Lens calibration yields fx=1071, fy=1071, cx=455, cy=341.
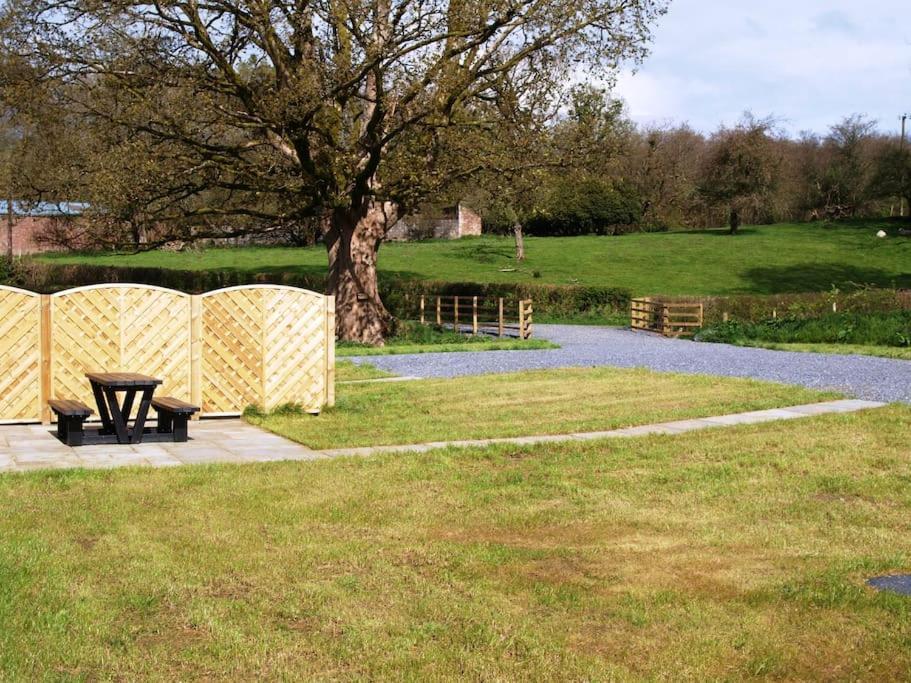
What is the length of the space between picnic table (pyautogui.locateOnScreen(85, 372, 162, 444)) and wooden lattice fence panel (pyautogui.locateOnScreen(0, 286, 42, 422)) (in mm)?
1255

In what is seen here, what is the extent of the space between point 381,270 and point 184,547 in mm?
49552

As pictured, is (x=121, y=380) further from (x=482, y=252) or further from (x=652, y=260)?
(x=482, y=252)

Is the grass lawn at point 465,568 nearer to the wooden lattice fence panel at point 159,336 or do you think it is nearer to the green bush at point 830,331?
the wooden lattice fence panel at point 159,336

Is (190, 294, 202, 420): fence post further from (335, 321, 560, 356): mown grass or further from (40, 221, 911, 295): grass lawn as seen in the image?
(40, 221, 911, 295): grass lawn

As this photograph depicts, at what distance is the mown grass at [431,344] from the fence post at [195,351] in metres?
12.0

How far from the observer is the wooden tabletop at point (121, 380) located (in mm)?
12102

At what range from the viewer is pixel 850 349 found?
26.0m

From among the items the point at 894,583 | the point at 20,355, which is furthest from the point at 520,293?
the point at 894,583

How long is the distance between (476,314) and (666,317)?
20.9 feet

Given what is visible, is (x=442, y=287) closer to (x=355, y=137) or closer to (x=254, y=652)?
(x=355, y=137)

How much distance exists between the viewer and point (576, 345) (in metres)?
29.8

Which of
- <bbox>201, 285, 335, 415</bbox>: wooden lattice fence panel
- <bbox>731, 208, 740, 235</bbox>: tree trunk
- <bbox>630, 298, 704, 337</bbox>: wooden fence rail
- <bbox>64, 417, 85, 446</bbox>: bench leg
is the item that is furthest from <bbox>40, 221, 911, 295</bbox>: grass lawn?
<bbox>64, 417, 85, 446</bbox>: bench leg

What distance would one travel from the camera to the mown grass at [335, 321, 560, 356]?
2773 centimetres

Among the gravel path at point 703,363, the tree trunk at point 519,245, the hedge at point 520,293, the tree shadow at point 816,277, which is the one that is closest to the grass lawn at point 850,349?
the gravel path at point 703,363
